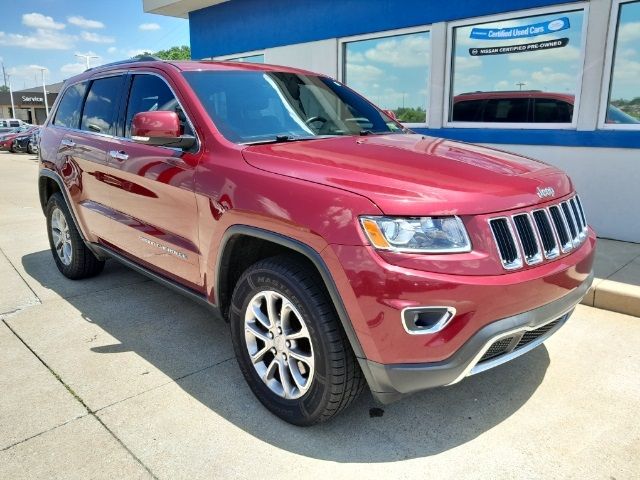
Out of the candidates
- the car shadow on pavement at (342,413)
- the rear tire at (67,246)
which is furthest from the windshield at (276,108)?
the rear tire at (67,246)

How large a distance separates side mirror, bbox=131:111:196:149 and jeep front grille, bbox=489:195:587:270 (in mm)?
1809

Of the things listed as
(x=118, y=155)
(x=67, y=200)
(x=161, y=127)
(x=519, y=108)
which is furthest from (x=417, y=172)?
(x=519, y=108)

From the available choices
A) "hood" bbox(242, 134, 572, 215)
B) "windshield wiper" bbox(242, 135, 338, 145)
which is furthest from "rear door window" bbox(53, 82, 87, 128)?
"hood" bbox(242, 134, 572, 215)

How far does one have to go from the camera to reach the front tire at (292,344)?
7.68ft

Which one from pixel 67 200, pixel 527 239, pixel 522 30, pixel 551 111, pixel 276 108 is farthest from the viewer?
pixel 522 30

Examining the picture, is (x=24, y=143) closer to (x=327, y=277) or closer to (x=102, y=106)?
(x=102, y=106)

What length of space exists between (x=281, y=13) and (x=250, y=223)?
25.5 feet

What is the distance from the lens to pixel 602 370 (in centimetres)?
321

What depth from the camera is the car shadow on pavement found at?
255cm

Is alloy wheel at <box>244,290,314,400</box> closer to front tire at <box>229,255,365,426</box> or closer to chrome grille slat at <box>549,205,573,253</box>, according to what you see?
front tire at <box>229,255,365,426</box>

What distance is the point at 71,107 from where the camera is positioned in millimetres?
4750

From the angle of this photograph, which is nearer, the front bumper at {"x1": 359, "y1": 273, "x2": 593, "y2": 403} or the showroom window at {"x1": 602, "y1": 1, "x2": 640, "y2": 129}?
the front bumper at {"x1": 359, "y1": 273, "x2": 593, "y2": 403}

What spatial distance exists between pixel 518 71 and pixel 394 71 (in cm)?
203

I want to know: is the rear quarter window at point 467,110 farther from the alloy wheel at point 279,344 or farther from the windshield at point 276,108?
the alloy wheel at point 279,344
